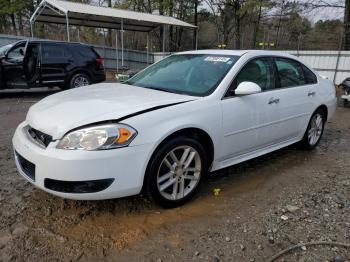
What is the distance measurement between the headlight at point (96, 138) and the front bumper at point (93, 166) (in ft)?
0.16

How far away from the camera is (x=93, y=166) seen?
2.67m

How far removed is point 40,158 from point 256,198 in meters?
2.19

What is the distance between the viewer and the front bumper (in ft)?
8.71

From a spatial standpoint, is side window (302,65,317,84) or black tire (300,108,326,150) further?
black tire (300,108,326,150)

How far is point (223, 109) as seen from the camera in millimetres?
3480

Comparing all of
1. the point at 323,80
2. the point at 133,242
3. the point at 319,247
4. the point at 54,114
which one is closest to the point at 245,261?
the point at 319,247

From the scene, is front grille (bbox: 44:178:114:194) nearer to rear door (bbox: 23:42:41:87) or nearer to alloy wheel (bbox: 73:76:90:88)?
rear door (bbox: 23:42:41:87)

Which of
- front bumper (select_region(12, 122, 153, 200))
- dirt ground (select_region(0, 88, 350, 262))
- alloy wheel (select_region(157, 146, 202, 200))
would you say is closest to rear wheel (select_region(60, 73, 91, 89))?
dirt ground (select_region(0, 88, 350, 262))

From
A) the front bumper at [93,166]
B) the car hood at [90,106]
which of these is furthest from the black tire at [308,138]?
the front bumper at [93,166]

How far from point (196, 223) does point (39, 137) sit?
1.61 meters

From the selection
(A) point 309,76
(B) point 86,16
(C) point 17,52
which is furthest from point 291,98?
(B) point 86,16

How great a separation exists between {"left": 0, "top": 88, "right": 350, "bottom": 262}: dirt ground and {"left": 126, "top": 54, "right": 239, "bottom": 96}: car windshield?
44.8 inches

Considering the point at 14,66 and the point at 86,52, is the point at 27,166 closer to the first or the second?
the point at 14,66

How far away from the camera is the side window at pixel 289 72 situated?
4422mm
